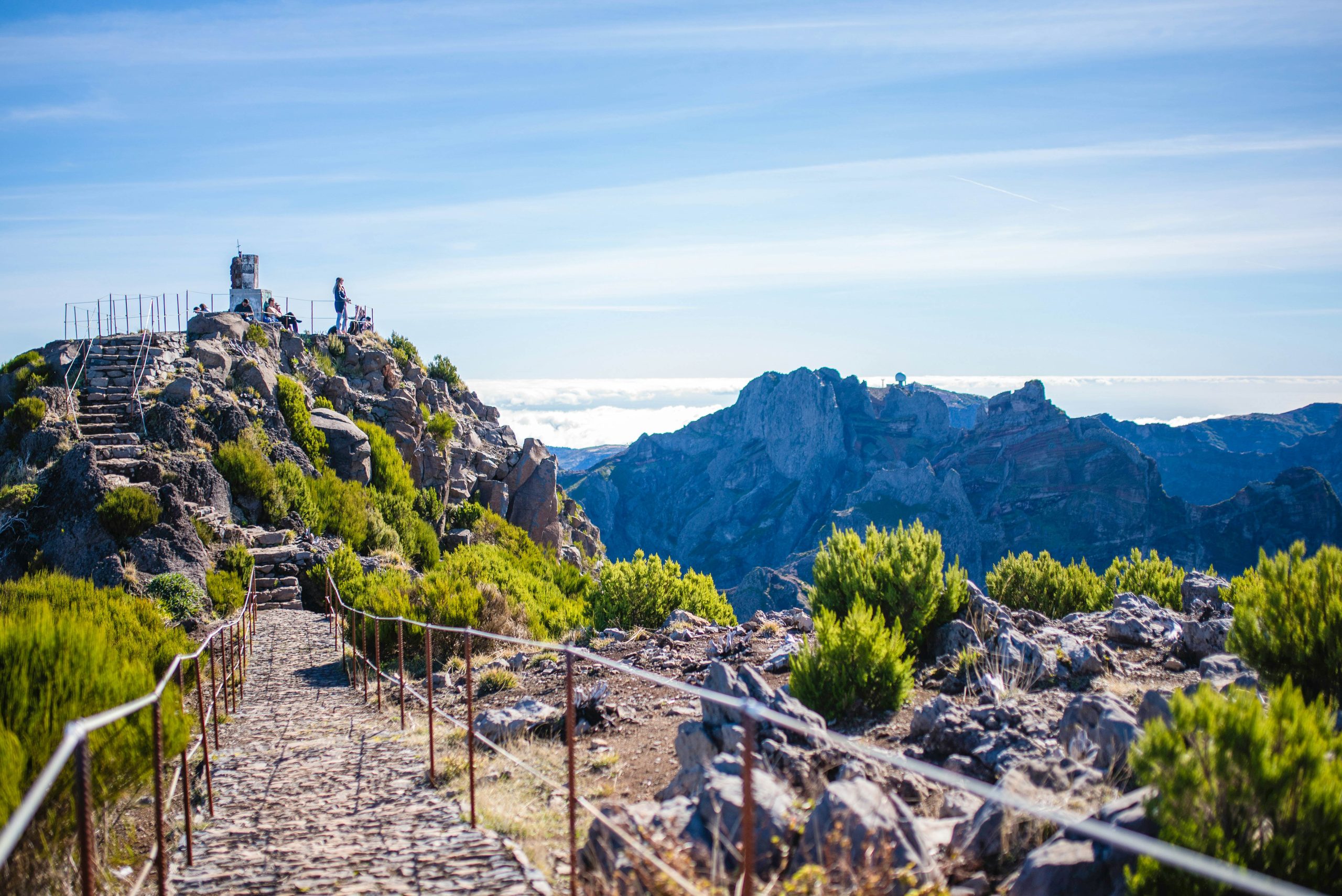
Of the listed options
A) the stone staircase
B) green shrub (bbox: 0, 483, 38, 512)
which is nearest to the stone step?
the stone staircase

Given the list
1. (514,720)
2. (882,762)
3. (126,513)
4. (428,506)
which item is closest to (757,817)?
(882,762)

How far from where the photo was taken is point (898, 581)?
10578mm

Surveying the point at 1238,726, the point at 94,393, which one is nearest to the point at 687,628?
the point at 1238,726

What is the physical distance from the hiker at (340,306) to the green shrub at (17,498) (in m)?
21.6

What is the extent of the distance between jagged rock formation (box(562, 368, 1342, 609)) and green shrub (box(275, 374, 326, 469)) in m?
61.0

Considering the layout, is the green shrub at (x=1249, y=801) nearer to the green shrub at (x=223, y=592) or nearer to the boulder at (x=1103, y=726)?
the boulder at (x=1103, y=726)

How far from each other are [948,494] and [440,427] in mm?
123843

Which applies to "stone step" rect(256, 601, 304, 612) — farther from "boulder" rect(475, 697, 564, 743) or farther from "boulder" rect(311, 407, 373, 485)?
"boulder" rect(475, 697, 564, 743)

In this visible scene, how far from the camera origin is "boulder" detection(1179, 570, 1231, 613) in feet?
43.1

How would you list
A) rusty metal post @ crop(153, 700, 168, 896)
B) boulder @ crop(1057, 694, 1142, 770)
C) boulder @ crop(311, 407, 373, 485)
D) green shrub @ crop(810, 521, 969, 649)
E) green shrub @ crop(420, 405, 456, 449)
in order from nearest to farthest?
rusty metal post @ crop(153, 700, 168, 896)
boulder @ crop(1057, 694, 1142, 770)
green shrub @ crop(810, 521, 969, 649)
boulder @ crop(311, 407, 373, 485)
green shrub @ crop(420, 405, 456, 449)

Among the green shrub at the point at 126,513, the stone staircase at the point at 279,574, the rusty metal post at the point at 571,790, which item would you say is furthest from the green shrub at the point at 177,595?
the rusty metal post at the point at 571,790

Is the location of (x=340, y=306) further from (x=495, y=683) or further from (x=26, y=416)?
(x=495, y=683)

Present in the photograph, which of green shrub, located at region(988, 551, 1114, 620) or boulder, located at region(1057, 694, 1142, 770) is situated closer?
boulder, located at region(1057, 694, 1142, 770)

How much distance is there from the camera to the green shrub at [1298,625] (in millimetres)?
6504
